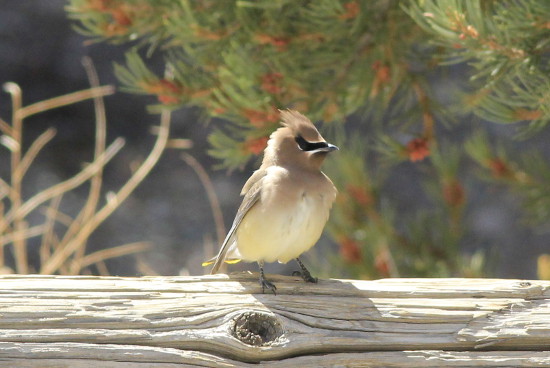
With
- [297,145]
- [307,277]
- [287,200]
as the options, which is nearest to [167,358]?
[307,277]

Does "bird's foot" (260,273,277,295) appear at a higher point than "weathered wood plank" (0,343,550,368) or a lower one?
higher

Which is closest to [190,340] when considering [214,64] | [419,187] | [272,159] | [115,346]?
[115,346]

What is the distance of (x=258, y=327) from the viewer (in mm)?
2553

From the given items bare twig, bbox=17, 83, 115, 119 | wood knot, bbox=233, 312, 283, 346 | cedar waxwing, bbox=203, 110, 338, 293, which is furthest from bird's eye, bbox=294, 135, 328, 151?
bare twig, bbox=17, 83, 115, 119

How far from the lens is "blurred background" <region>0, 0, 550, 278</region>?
626 cm

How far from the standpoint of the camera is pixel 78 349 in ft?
8.01

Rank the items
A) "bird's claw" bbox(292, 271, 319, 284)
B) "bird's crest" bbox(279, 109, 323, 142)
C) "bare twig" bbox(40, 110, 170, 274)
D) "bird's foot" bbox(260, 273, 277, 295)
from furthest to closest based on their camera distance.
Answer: "bare twig" bbox(40, 110, 170, 274) < "bird's crest" bbox(279, 109, 323, 142) < "bird's claw" bbox(292, 271, 319, 284) < "bird's foot" bbox(260, 273, 277, 295)

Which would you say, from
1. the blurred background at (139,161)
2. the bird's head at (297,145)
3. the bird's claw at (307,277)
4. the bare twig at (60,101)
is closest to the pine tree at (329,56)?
the bird's head at (297,145)

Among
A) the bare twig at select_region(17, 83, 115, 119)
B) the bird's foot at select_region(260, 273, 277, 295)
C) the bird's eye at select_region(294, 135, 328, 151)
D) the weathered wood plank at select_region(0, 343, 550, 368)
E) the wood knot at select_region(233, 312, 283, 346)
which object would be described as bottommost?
the weathered wood plank at select_region(0, 343, 550, 368)

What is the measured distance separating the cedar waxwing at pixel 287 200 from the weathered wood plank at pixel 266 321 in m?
0.18

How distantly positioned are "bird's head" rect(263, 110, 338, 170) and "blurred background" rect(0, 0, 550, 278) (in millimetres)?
3110

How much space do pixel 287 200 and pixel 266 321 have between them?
478 millimetres

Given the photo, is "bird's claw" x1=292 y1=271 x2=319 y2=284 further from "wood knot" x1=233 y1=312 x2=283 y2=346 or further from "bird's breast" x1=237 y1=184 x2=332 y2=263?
"wood knot" x1=233 y1=312 x2=283 y2=346

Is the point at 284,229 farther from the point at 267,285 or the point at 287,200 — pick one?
the point at 267,285
